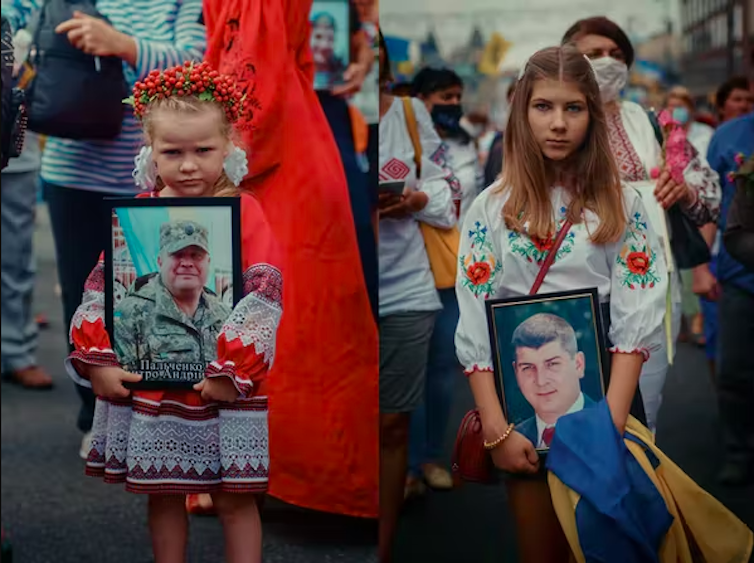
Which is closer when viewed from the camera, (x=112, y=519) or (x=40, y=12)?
(x=40, y=12)

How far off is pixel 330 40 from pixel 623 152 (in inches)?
37.0

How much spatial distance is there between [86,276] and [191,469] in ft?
Result: 1.68

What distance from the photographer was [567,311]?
Result: 2.91 metres

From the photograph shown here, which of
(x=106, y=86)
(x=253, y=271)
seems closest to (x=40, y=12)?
(x=106, y=86)

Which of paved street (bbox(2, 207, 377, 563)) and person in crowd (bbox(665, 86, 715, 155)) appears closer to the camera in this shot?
person in crowd (bbox(665, 86, 715, 155))

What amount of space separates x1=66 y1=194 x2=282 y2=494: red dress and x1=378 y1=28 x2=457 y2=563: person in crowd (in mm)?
496

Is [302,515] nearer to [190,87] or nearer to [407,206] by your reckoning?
[407,206]

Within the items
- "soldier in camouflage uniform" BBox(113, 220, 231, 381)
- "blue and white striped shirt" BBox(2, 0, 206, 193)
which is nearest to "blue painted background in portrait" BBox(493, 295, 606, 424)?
"soldier in camouflage uniform" BBox(113, 220, 231, 381)

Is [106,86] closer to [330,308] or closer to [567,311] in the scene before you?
[330,308]

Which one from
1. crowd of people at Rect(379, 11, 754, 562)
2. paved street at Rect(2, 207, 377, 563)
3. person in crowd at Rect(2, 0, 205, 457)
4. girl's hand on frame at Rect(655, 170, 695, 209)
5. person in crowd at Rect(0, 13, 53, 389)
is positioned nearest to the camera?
crowd of people at Rect(379, 11, 754, 562)

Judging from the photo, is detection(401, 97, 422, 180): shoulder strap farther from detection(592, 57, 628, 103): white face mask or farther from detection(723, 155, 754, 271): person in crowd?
detection(723, 155, 754, 271): person in crowd

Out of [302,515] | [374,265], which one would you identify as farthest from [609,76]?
[302,515]

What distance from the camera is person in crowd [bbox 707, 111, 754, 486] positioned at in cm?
312

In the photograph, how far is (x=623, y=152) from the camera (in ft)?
9.87
